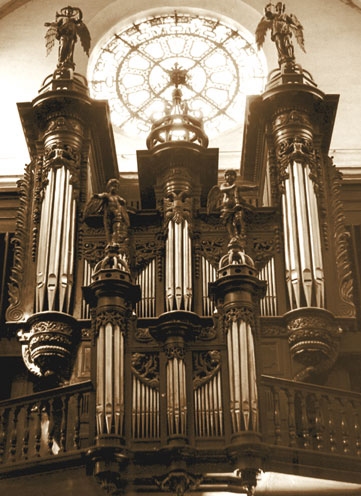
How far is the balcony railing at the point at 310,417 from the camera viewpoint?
12000 millimetres

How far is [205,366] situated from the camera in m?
12.2

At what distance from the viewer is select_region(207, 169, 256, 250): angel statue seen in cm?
1491

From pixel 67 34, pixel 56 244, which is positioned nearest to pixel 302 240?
pixel 56 244

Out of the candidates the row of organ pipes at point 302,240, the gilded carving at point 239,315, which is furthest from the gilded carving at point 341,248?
the gilded carving at point 239,315

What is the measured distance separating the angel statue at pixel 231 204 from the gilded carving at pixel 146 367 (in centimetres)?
265

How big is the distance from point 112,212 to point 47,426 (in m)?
3.54

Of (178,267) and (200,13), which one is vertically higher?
(200,13)

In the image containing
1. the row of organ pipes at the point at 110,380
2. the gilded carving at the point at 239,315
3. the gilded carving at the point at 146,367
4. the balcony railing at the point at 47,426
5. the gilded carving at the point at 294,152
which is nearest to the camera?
the row of organ pipes at the point at 110,380

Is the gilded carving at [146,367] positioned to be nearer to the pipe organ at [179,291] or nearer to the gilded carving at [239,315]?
the pipe organ at [179,291]

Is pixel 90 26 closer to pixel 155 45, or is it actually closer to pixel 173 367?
pixel 155 45

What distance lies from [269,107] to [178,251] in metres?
3.04

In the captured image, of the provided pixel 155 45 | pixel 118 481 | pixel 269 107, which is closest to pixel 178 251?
pixel 269 107

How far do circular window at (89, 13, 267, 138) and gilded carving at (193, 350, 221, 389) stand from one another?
323 inches

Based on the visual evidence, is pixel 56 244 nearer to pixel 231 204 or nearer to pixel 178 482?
pixel 231 204
